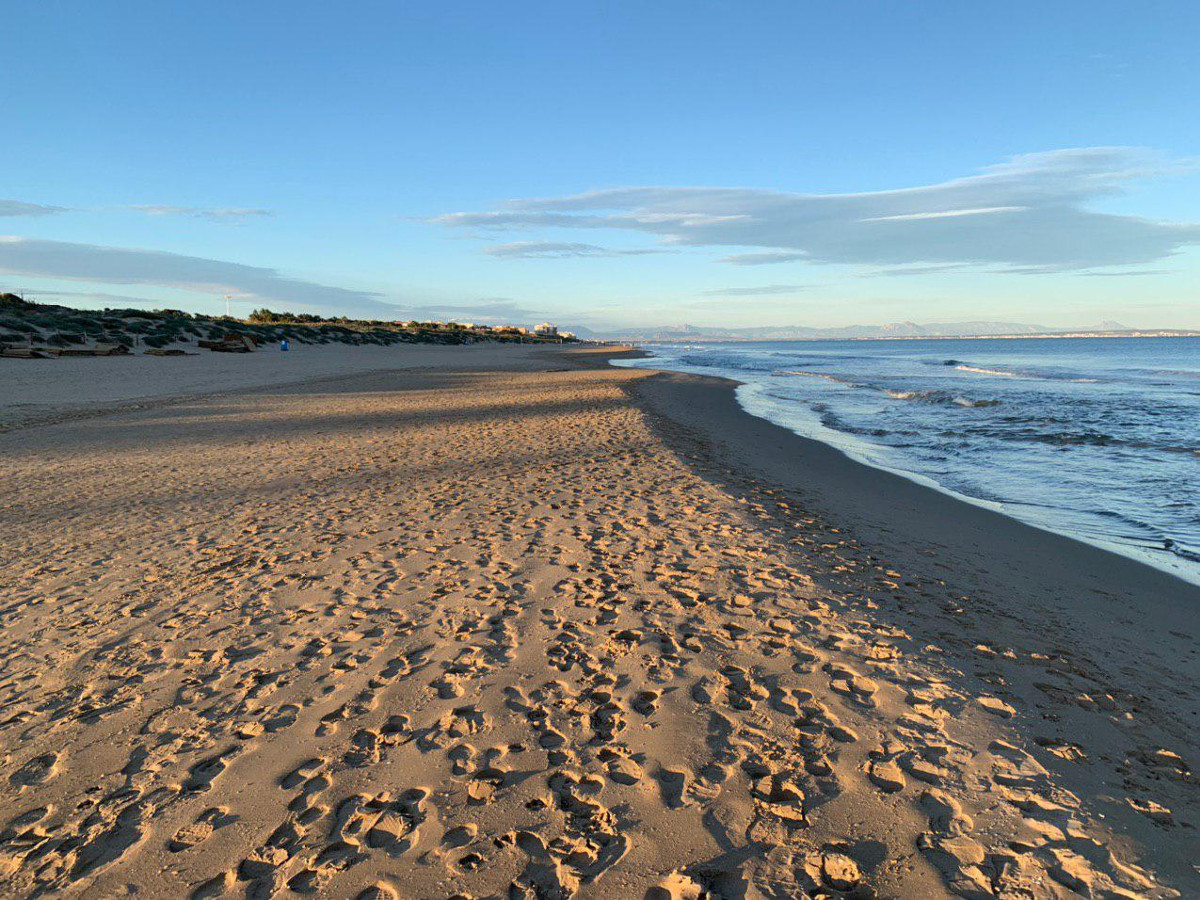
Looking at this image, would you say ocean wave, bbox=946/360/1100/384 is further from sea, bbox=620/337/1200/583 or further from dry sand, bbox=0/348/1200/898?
dry sand, bbox=0/348/1200/898

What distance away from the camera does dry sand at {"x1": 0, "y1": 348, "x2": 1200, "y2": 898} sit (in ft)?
8.99

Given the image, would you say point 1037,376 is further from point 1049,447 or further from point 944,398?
point 1049,447

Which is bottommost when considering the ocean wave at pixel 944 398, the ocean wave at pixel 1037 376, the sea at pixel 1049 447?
the sea at pixel 1049 447

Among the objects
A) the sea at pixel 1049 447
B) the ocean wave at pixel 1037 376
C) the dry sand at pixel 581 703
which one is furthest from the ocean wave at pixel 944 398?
the dry sand at pixel 581 703

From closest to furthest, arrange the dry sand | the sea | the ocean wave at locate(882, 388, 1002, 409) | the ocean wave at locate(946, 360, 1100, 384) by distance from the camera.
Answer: the dry sand < the sea < the ocean wave at locate(882, 388, 1002, 409) < the ocean wave at locate(946, 360, 1100, 384)

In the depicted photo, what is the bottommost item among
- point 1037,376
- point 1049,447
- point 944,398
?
point 1049,447

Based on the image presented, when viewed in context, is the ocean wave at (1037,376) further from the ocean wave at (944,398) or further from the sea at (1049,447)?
the ocean wave at (944,398)

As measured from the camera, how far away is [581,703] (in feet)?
12.8

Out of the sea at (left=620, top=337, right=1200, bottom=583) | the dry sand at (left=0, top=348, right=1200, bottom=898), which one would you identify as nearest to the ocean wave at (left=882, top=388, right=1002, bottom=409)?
the sea at (left=620, top=337, right=1200, bottom=583)


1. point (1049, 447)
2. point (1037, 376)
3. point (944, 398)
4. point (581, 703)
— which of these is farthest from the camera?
point (1037, 376)

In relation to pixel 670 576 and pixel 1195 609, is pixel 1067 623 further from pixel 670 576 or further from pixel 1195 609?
pixel 670 576

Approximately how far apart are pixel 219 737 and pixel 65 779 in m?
0.72

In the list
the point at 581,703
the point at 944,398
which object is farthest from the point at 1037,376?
the point at 581,703

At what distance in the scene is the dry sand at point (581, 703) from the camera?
274 centimetres
